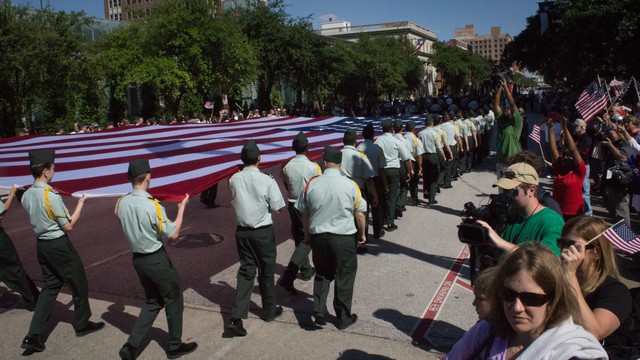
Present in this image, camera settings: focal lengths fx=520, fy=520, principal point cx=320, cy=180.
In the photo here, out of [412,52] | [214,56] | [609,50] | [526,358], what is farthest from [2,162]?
[412,52]

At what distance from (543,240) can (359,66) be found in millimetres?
39419

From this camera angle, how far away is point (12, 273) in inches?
224

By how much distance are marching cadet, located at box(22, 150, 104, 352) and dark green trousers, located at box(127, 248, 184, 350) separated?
964 millimetres

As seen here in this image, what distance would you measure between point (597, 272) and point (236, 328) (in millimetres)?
3226

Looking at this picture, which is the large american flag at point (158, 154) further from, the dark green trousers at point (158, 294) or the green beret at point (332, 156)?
the green beret at point (332, 156)

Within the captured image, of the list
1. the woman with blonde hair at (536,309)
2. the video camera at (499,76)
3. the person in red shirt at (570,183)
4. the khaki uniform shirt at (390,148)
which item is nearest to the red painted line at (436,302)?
the person in red shirt at (570,183)

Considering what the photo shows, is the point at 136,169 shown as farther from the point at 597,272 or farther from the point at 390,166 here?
the point at 390,166

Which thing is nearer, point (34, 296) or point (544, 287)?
point (544, 287)

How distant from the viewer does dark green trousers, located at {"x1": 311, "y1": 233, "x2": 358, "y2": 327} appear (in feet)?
15.7

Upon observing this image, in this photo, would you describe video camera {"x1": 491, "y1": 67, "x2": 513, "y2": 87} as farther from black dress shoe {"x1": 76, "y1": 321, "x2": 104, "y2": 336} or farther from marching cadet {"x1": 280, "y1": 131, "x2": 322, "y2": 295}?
black dress shoe {"x1": 76, "y1": 321, "x2": 104, "y2": 336}

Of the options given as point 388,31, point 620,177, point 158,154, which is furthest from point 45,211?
point 388,31

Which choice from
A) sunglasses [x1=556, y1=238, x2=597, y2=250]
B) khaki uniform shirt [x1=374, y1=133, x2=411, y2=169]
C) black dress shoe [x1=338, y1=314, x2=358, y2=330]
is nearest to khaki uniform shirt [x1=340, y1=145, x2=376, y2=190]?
khaki uniform shirt [x1=374, y1=133, x2=411, y2=169]

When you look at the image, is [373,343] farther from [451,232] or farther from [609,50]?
[609,50]

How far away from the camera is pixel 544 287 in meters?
1.94
